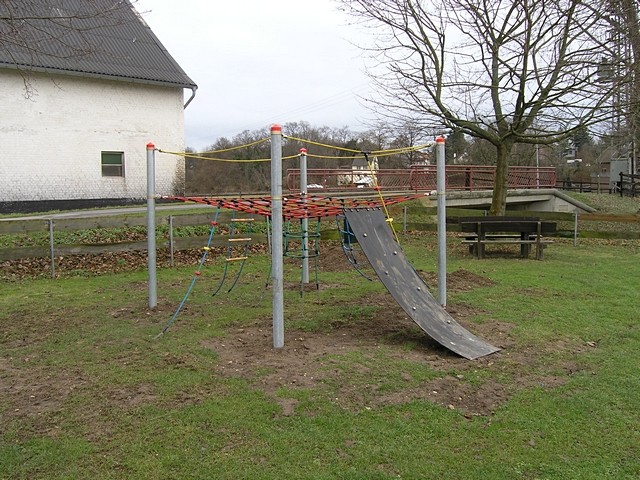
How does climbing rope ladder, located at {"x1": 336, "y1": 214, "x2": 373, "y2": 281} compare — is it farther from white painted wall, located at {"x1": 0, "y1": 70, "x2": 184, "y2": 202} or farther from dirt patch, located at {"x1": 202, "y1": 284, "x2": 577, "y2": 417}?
white painted wall, located at {"x1": 0, "y1": 70, "x2": 184, "y2": 202}

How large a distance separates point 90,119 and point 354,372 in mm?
19330

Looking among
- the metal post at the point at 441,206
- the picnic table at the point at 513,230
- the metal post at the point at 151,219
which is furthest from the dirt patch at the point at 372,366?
the picnic table at the point at 513,230

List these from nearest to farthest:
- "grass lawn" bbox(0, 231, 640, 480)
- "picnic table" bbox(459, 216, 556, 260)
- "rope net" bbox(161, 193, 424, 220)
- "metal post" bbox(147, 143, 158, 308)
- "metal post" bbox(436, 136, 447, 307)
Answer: "grass lawn" bbox(0, 231, 640, 480)
"rope net" bbox(161, 193, 424, 220)
"metal post" bbox(436, 136, 447, 307)
"metal post" bbox(147, 143, 158, 308)
"picnic table" bbox(459, 216, 556, 260)

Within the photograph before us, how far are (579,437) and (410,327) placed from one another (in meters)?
2.87

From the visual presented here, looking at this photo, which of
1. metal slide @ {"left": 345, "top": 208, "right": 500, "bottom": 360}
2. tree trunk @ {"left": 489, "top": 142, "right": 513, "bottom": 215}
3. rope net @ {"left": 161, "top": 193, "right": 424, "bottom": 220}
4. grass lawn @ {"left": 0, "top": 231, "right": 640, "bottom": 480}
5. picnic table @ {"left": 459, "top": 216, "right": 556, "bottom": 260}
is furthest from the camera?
tree trunk @ {"left": 489, "top": 142, "right": 513, "bottom": 215}

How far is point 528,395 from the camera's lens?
4.61m

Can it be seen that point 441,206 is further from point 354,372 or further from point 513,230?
point 513,230

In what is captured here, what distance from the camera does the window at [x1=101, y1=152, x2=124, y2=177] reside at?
2220cm

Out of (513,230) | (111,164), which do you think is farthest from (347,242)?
(111,164)

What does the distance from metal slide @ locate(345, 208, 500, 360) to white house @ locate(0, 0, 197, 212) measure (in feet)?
49.6

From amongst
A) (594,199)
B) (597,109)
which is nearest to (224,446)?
(597,109)

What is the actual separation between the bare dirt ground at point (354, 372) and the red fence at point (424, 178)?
42.8 feet

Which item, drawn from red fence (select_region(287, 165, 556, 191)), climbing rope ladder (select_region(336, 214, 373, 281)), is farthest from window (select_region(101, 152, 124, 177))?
climbing rope ladder (select_region(336, 214, 373, 281))

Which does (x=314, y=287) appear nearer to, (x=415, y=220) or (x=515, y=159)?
(x=415, y=220)
